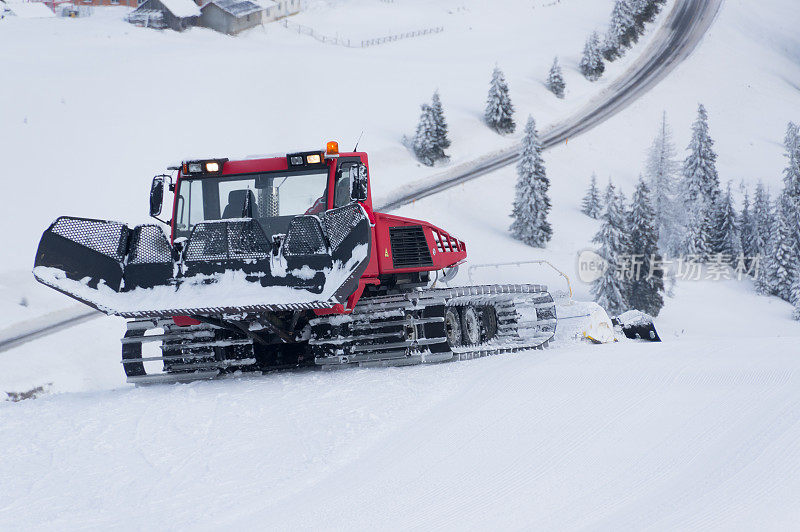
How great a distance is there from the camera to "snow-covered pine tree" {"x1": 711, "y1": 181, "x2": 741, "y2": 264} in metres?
50.3

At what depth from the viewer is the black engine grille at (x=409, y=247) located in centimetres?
1192

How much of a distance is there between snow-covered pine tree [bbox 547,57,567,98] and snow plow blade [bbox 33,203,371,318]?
57.5 metres

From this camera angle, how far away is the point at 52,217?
1181 inches

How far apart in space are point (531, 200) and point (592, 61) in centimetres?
3022

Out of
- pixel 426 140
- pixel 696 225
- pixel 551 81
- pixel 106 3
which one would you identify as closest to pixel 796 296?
pixel 696 225

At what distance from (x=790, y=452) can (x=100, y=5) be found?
3002 inches

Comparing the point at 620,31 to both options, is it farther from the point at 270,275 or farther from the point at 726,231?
the point at 270,275

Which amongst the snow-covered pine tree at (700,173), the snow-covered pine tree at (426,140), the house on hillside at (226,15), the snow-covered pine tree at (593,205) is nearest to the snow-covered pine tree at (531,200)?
the snow-covered pine tree at (426,140)

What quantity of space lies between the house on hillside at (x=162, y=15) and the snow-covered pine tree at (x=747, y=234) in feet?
139

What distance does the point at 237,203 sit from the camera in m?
10.8

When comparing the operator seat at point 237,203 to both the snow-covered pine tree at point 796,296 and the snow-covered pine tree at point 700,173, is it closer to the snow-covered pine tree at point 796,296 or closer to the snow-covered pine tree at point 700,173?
the snow-covered pine tree at point 796,296

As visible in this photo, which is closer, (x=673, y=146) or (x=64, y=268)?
(x=64, y=268)

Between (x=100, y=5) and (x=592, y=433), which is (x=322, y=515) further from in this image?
(x=100, y=5)

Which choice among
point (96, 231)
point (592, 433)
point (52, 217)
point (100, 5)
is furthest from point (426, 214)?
point (100, 5)
